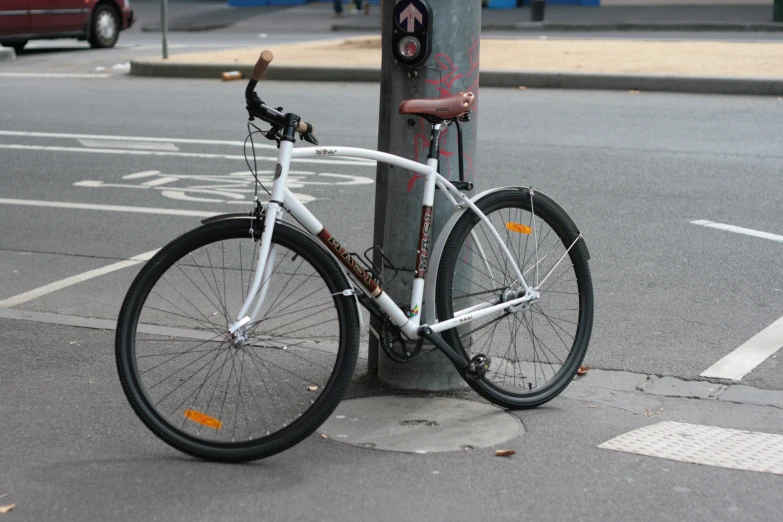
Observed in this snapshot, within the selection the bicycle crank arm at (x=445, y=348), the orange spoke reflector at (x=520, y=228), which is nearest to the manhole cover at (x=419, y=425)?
the bicycle crank arm at (x=445, y=348)

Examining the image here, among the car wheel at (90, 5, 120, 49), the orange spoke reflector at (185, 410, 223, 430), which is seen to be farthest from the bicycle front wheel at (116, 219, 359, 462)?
the car wheel at (90, 5, 120, 49)

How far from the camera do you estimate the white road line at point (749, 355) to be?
491cm

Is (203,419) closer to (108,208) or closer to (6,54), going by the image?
(108,208)

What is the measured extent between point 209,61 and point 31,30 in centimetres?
443

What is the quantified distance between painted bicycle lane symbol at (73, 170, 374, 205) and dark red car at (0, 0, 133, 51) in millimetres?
11175

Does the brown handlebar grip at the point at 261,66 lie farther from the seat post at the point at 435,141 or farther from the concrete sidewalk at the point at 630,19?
the concrete sidewalk at the point at 630,19

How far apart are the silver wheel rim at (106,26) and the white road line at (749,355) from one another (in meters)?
17.7

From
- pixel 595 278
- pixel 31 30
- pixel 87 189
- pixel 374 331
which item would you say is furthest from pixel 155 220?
pixel 31 30

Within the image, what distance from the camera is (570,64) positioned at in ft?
51.8

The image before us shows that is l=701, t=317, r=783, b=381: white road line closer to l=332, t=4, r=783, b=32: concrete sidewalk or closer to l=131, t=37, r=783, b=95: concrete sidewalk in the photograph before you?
l=131, t=37, r=783, b=95: concrete sidewalk

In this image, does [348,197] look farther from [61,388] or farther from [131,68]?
[131,68]

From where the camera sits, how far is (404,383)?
15.3 feet

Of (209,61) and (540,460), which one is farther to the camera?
(209,61)

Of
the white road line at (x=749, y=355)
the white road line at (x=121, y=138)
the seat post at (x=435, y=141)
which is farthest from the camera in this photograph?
the white road line at (x=121, y=138)
